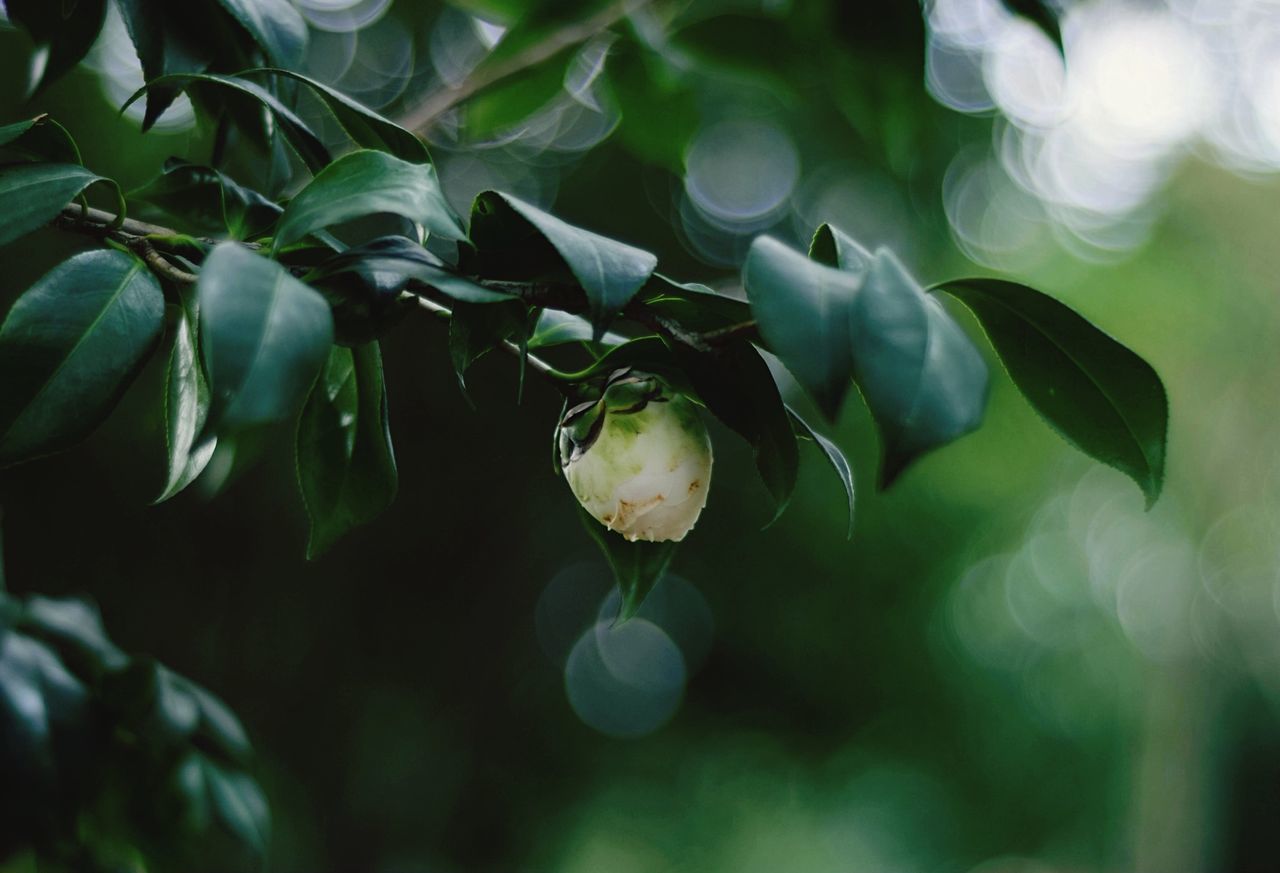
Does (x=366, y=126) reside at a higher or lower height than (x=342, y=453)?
higher

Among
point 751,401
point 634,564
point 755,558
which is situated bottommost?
point 755,558

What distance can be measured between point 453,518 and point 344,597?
1.34 ft

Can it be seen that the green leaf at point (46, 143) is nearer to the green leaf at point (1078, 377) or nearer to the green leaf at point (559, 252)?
the green leaf at point (559, 252)

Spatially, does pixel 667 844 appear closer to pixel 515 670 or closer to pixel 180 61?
pixel 515 670

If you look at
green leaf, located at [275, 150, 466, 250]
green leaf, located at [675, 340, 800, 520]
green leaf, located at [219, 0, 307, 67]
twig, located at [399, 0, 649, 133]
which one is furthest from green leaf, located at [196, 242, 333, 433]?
twig, located at [399, 0, 649, 133]

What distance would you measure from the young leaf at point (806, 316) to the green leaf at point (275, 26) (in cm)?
32

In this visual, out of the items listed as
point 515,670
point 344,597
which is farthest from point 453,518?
point 515,670

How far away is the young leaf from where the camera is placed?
274mm

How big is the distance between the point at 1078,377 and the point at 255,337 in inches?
11.0

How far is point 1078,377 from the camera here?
366mm

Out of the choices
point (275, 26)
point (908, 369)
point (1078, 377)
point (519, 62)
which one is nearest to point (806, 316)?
point (908, 369)

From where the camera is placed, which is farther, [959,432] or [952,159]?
[952,159]

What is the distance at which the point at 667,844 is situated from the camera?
16.7ft

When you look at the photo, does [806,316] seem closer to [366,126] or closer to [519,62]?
[366,126]
